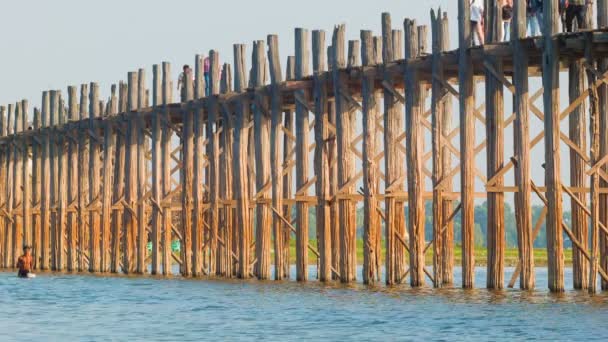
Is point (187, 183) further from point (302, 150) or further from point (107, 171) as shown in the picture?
point (302, 150)

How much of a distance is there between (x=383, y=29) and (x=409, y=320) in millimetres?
8448

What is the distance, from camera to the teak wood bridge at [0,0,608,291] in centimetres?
2947

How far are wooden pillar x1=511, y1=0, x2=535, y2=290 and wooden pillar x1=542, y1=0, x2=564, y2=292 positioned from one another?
481mm

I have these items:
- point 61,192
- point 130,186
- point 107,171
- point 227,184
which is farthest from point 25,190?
point 227,184

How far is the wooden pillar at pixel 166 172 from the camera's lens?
142ft

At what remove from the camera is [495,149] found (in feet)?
98.7

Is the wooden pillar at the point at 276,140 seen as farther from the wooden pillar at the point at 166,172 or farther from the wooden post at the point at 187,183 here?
the wooden pillar at the point at 166,172

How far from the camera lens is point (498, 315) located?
1065 inches

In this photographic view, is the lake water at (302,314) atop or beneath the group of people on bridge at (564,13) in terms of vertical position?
beneath

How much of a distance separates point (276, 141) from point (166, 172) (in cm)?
699

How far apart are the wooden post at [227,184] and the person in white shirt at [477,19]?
1002 cm

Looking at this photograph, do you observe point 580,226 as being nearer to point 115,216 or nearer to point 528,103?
point 528,103

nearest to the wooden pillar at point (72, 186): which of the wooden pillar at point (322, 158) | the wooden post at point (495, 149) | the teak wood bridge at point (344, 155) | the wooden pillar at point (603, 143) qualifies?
the teak wood bridge at point (344, 155)

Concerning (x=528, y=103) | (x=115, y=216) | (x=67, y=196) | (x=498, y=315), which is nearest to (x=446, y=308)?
(x=498, y=315)
